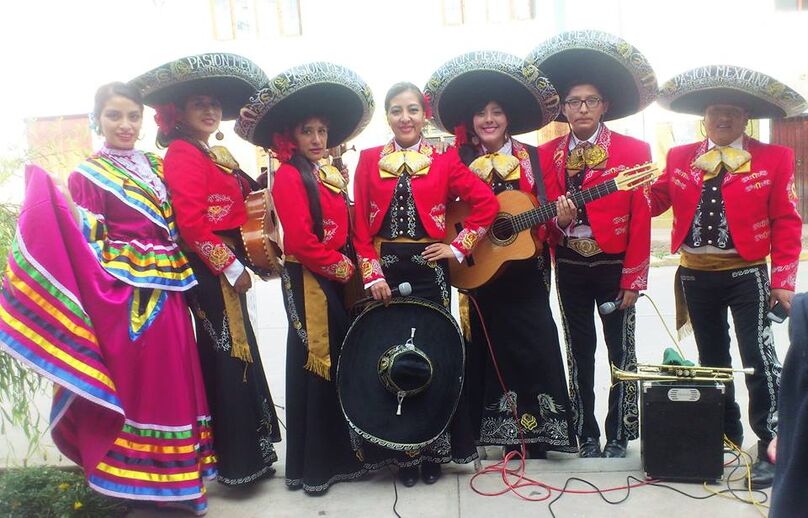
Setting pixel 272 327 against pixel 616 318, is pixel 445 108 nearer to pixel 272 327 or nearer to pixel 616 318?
pixel 616 318

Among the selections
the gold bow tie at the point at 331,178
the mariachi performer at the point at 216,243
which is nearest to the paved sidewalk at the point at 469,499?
the mariachi performer at the point at 216,243

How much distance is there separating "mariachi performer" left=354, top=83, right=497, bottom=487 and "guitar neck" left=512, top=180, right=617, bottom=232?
0.17 m

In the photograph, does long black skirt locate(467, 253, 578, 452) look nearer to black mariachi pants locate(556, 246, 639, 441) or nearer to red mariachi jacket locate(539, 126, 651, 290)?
black mariachi pants locate(556, 246, 639, 441)

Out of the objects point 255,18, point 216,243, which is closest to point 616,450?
point 216,243

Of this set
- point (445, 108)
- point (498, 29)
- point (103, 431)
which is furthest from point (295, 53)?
point (103, 431)

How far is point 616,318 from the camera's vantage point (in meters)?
3.45

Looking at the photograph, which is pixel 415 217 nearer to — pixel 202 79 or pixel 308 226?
pixel 308 226

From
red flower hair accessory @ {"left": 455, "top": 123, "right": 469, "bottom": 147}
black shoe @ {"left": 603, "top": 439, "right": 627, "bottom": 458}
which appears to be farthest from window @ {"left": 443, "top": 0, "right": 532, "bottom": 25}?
black shoe @ {"left": 603, "top": 439, "right": 627, "bottom": 458}

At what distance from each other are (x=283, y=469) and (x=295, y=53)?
1323cm

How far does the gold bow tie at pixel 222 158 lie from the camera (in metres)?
3.20

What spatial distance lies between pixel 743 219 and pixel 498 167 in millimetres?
1184

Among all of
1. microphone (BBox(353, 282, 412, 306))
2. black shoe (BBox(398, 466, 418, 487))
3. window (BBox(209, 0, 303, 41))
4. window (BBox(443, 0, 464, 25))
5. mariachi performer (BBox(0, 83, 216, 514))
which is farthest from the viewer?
window (BBox(209, 0, 303, 41))

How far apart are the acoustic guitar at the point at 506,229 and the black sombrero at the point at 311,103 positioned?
70cm

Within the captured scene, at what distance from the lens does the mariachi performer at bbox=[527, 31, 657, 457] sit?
333 centimetres
